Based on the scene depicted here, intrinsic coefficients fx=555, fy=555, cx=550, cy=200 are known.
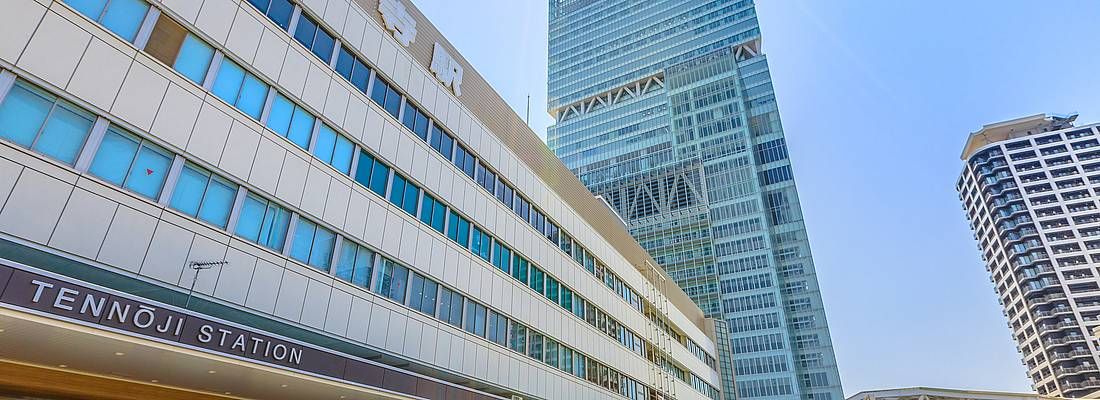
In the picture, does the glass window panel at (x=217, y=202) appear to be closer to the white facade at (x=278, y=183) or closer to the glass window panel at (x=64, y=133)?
the white facade at (x=278, y=183)

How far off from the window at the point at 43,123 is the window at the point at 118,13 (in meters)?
2.43

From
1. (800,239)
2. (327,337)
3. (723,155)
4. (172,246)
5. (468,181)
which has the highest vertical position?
(723,155)

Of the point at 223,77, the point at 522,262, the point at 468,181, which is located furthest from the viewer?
the point at 522,262

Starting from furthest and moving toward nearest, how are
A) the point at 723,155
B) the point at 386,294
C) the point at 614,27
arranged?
the point at 614,27, the point at 723,155, the point at 386,294

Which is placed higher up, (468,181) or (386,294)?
(468,181)

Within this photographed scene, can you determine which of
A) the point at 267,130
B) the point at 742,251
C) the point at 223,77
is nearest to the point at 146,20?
the point at 223,77

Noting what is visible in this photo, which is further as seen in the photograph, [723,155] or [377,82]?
[723,155]

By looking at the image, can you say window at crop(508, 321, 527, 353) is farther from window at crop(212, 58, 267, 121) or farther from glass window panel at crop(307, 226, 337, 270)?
window at crop(212, 58, 267, 121)

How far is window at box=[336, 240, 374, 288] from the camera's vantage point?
63.6ft

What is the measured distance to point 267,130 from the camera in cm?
1781

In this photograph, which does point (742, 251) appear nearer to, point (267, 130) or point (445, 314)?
point (445, 314)

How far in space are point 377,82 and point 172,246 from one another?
435 inches

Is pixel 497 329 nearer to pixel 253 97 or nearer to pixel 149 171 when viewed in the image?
pixel 253 97

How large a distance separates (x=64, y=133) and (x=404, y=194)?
11.5 meters
